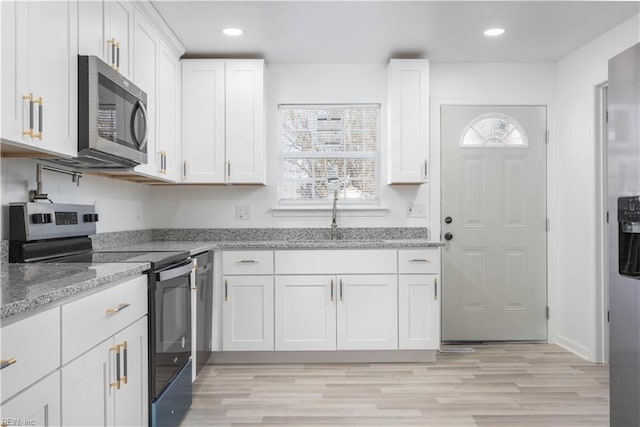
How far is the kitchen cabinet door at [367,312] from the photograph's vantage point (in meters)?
3.38

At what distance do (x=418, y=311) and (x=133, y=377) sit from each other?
2.14 meters

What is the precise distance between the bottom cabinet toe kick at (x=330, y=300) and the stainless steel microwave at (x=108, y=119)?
1182mm

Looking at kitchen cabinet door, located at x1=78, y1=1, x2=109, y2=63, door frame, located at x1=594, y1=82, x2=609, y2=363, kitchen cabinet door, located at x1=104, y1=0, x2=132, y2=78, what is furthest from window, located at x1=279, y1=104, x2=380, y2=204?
kitchen cabinet door, located at x1=78, y1=1, x2=109, y2=63

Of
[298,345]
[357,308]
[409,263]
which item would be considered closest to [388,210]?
[409,263]

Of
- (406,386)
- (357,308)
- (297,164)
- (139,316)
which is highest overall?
(297,164)

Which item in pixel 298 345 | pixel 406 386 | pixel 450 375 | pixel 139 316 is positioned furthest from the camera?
pixel 298 345

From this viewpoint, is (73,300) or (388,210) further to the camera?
(388,210)

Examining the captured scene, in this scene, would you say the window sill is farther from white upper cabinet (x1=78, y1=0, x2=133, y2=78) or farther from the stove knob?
the stove knob

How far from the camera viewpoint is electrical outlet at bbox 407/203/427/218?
3916 millimetres

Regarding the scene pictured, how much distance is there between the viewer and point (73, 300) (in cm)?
140

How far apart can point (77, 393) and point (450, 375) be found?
245 cm

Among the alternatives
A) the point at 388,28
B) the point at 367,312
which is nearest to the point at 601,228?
the point at 367,312

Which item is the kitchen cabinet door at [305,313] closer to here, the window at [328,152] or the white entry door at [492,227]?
the window at [328,152]

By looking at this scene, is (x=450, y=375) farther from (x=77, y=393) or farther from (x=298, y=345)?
(x=77, y=393)
